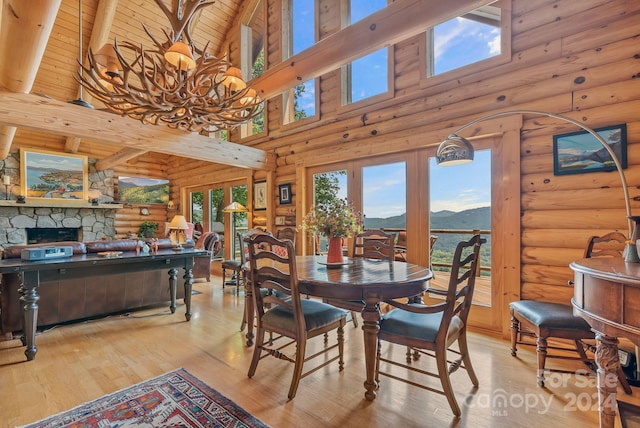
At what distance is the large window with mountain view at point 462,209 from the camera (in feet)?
10.8

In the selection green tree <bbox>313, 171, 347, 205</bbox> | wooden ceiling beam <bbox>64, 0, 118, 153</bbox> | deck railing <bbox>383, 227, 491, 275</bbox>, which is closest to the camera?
deck railing <bbox>383, 227, 491, 275</bbox>

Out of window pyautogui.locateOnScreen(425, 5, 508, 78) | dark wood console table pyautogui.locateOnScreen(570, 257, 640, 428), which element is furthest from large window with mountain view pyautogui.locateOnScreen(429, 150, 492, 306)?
dark wood console table pyautogui.locateOnScreen(570, 257, 640, 428)

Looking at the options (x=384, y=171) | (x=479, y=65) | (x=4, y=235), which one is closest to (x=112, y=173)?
(x=4, y=235)

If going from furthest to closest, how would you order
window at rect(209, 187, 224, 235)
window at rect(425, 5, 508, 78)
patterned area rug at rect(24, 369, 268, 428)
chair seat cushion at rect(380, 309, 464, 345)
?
window at rect(209, 187, 224, 235) → window at rect(425, 5, 508, 78) → chair seat cushion at rect(380, 309, 464, 345) → patterned area rug at rect(24, 369, 268, 428)

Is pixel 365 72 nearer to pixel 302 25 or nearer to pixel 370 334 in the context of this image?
pixel 302 25

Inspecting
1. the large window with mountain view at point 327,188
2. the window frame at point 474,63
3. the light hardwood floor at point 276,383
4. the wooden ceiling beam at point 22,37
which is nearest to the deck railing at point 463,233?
the light hardwood floor at point 276,383

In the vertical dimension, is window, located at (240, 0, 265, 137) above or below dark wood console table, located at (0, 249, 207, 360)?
above

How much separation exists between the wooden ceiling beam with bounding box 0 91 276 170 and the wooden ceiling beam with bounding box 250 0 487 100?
1853 mm

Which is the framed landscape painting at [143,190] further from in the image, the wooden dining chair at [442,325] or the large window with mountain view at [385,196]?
the wooden dining chair at [442,325]

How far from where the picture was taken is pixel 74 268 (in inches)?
116

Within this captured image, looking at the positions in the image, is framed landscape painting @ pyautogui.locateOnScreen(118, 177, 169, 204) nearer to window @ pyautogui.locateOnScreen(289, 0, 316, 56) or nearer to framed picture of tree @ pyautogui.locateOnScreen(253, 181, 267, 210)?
framed picture of tree @ pyautogui.locateOnScreen(253, 181, 267, 210)

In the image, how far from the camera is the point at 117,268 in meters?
3.26

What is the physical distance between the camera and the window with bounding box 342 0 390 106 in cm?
412

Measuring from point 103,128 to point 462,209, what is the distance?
4428mm
